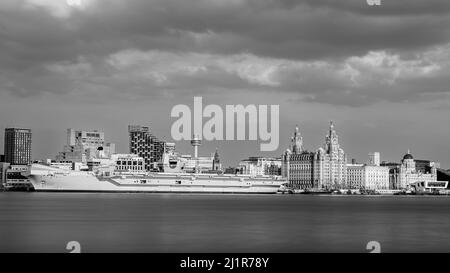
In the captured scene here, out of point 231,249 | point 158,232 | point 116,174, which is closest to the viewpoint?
point 231,249

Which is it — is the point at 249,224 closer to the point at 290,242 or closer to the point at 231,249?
the point at 290,242

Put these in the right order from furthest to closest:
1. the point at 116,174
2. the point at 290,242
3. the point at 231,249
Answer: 1. the point at 116,174
2. the point at 290,242
3. the point at 231,249
